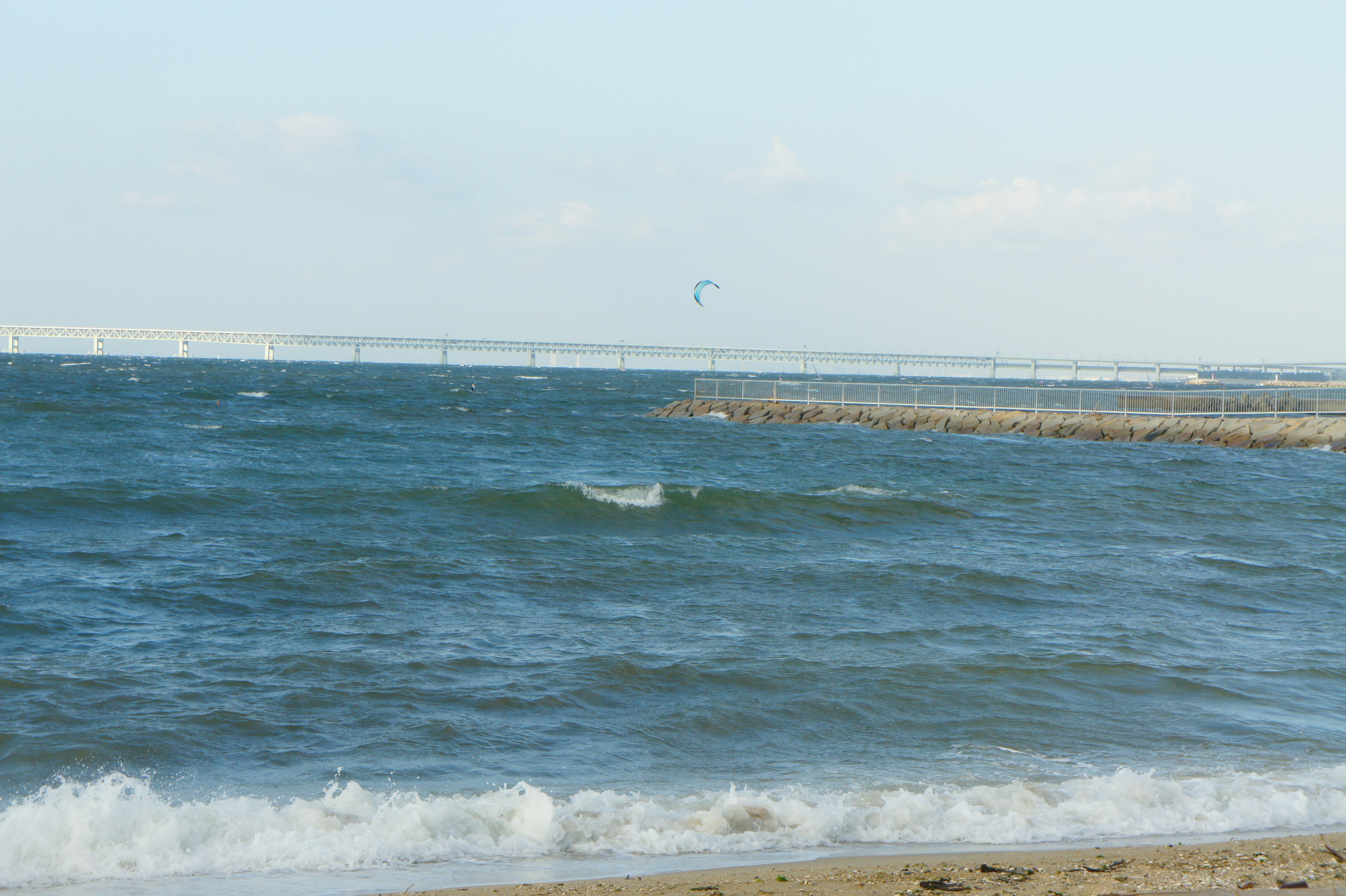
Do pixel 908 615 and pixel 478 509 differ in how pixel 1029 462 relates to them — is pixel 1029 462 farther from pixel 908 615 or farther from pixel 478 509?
pixel 908 615

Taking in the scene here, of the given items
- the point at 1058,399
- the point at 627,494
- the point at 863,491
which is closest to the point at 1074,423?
the point at 1058,399

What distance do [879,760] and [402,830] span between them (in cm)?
344

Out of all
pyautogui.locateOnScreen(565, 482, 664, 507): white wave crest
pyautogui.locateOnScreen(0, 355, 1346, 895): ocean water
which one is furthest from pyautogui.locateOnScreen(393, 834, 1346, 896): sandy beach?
pyautogui.locateOnScreen(565, 482, 664, 507): white wave crest

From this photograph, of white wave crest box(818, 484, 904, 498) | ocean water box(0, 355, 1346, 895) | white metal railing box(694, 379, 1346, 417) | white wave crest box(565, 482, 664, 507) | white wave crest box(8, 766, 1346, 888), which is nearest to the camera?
white wave crest box(8, 766, 1346, 888)

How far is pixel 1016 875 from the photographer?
5254 millimetres

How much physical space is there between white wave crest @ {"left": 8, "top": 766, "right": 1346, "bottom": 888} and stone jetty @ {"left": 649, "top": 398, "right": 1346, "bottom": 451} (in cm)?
3197

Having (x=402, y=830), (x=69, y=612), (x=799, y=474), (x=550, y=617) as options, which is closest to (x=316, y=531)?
(x=69, y=612)

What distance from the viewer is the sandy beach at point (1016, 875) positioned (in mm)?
4941

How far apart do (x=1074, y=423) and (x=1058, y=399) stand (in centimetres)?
348

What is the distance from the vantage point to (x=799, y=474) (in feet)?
87.9

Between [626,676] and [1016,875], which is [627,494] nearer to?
[626,676]

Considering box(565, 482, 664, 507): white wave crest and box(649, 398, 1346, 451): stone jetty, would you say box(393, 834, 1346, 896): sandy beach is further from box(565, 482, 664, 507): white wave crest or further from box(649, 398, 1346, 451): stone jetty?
box(649, 398, 1346, 451): stone jetty

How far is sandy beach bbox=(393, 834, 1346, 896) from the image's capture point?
195 inches

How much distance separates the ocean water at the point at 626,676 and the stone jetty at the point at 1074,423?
1281cm
